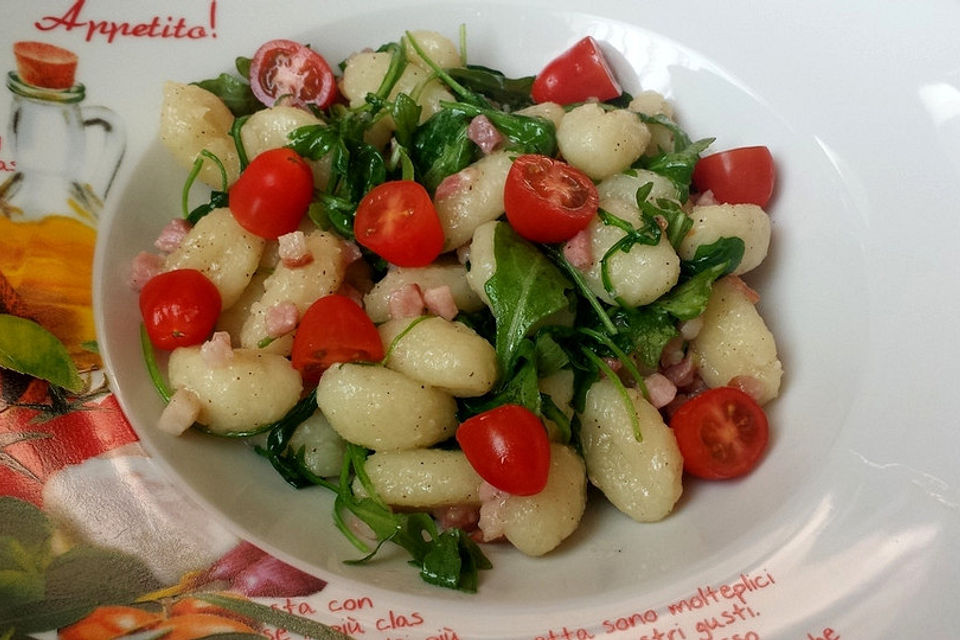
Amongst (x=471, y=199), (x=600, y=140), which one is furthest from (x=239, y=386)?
(x=600, y=140)

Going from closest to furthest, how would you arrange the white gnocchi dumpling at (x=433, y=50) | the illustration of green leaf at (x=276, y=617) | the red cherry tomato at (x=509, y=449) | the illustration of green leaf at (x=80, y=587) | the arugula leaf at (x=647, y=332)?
the illustration of green leaf at (x=80, y=587)
the illustration of green leaf at (x=276, y=617)
the red cherry tomato at (x=509, y=449)
the arugula leaf at (x=647, y=332)
the white gnocchi dumpling at (x=433, y=50)

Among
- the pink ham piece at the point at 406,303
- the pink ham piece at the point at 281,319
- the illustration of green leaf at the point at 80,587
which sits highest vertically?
the pink ham piece at the point at 406,303

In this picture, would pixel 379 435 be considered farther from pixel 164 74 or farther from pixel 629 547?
pixel 164 74

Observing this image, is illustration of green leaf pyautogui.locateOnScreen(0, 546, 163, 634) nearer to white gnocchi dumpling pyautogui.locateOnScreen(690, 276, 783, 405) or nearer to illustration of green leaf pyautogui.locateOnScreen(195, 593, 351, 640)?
illustration of green leaf pyautogui.locateOnScreen(195, 593, 351, 640)

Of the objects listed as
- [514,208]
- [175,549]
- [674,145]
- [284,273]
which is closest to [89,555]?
[175,549]

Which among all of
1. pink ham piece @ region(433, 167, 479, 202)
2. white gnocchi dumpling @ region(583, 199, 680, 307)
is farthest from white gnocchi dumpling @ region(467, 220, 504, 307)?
white gnocchi dumpling @ region(583, 199, 680, 307)

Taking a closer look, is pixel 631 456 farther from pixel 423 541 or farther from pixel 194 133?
pixel 194 133

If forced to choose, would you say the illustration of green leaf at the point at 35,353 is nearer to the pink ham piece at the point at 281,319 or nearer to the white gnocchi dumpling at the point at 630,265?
the pink ham piece at the point at 281,319

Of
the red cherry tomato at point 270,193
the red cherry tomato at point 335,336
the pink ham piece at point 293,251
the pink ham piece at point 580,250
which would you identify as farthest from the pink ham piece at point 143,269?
the pink ham piece at point 580,250
